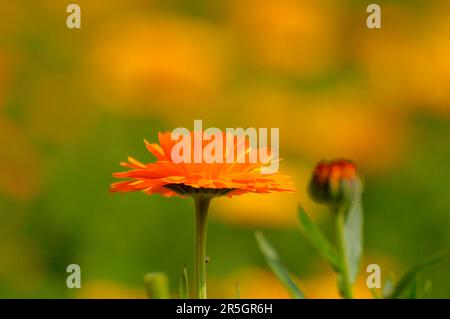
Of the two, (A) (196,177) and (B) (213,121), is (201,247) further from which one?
(B) (213,121)

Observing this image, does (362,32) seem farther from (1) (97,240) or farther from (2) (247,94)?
(1) (97,240)

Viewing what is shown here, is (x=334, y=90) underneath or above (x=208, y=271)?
above

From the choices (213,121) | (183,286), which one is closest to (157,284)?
(183,286)

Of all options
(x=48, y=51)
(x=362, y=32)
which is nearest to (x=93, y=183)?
(x=48, y=51)

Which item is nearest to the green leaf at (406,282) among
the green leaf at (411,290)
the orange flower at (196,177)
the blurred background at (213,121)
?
the green leaf at (411,290)

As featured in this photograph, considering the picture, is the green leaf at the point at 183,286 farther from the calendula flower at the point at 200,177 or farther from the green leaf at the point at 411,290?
the green leaf at the point at 411,290
